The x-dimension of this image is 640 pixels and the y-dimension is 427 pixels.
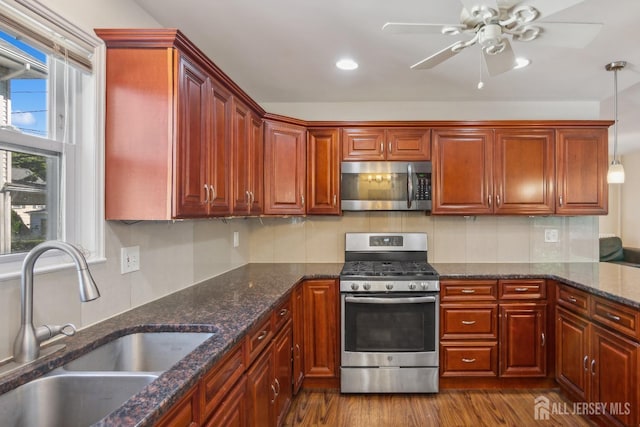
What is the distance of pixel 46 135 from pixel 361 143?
7.27 feet

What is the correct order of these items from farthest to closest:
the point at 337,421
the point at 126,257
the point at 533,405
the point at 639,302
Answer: the point at 533,405
the point at 337,421
the point at 639,302
the point at 126,257

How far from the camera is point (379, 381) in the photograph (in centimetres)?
265

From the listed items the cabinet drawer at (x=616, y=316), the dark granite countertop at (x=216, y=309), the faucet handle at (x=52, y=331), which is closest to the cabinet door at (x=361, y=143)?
the dark granite countertop at (x=216, y=309)

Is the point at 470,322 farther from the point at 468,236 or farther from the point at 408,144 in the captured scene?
the point at 408,144

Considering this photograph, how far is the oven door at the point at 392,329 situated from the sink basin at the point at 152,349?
1.44 m

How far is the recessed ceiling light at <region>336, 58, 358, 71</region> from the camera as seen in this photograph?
2409 mm

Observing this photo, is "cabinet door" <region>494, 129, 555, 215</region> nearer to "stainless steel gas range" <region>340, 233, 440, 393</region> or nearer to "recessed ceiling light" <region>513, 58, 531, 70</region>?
"recessed ceiling light" <region>513, 58, 531, 70</region>

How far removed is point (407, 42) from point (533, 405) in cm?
267

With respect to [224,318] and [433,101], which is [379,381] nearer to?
[224,318]

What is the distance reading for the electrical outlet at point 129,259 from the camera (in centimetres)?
166

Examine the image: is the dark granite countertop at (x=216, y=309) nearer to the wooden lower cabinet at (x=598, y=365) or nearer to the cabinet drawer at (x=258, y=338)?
the cabinet drawer at (x=258, y=338)

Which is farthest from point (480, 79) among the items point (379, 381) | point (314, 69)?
point (379, 381)

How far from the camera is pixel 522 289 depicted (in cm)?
271

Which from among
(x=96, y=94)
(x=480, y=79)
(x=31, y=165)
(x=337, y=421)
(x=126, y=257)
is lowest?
(x=337, y=421)
